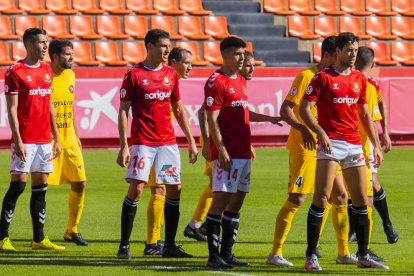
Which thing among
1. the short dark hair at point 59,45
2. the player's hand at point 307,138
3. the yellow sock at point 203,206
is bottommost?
the yellow sock at point 203,206

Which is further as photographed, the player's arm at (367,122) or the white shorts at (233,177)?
the player's arm at (367,122)

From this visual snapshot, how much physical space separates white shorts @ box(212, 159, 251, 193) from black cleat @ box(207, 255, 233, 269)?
0.59 m

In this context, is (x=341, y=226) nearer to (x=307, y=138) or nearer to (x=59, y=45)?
(x=307, y=138)

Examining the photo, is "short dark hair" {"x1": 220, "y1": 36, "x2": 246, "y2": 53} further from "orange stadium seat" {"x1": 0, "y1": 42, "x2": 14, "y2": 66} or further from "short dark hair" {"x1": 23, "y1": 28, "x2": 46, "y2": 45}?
"orange stadium seat" {"x1": 0, "y1": 42, "x2": 14, "y2": 66}

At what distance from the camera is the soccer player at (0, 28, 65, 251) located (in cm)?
1115

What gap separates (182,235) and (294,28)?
17487 mm

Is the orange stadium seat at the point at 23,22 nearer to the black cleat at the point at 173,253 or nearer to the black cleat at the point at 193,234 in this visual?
the black cleat at the point at 193,234

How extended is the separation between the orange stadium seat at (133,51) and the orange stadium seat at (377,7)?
715 cm

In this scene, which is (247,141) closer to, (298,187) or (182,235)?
(298,187)

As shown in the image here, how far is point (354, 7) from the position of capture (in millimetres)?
31188

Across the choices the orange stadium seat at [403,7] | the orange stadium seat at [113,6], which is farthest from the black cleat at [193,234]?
the orange stadium seat at [403,7]

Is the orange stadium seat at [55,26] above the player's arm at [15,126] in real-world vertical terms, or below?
above

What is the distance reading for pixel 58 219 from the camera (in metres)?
14.0

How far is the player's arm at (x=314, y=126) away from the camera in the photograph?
965cm
